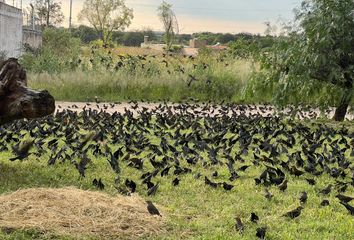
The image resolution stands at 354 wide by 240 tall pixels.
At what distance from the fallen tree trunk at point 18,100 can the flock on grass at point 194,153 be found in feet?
1.88

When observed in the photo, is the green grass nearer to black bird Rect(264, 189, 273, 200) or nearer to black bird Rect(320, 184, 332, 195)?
black bird Rect(320, 184, 332, 195)

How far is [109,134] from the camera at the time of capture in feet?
31.8

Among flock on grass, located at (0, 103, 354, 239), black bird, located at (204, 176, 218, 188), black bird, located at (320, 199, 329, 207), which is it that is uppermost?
black bird, located at (320, 199, 329, 207)

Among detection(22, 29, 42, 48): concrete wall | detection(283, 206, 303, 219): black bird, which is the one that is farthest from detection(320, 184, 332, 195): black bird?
detection(22, 29, 42, 48): concrete wall

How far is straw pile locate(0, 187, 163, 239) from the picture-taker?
456 centimetres

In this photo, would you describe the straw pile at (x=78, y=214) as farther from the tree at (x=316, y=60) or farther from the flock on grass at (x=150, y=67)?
the flock on grass at (x=150, y=67)

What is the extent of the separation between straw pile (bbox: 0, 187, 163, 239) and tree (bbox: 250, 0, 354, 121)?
7.81m

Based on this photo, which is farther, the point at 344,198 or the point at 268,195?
the point at 268,195

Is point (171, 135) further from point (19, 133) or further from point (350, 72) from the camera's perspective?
point (350, 72)

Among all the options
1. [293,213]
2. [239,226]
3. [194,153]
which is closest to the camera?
[239,226]

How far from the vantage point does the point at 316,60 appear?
1216 cm

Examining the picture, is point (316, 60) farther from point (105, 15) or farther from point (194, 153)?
point (105, 15)

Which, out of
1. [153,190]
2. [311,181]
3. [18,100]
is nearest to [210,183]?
[153,190]

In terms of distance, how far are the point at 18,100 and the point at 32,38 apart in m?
31.1
